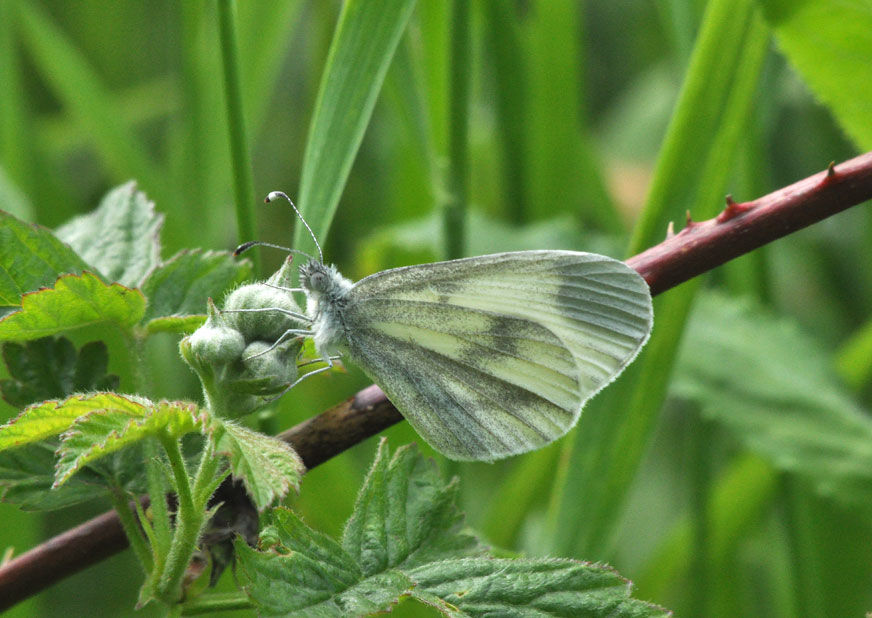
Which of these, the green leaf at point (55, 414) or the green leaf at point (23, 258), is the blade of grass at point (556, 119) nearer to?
the green leaf at point (23, 258)

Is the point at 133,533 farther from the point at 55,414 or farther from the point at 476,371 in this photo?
the point at 476,371

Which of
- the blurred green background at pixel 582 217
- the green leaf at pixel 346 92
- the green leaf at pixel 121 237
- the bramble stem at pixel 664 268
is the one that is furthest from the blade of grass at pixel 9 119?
the bramble stem at pixel 664 268

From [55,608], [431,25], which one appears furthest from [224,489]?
[55,608]

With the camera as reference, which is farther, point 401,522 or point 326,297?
point 326,297

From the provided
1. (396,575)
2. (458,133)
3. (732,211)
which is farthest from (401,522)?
(458,133)

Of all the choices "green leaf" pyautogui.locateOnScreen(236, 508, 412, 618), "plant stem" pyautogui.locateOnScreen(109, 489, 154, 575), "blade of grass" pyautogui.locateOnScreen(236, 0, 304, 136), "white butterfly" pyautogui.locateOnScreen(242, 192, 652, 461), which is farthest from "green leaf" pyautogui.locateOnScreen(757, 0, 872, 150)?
"blade of grass" pyautogui.locateOnScreen(236, 0, 304, 136)

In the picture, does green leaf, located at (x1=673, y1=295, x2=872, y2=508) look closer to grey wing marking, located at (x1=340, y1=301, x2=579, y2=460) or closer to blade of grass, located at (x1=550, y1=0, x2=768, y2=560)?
blade of grass, located at (x1=550, y1=0, x2=768, y2=560)

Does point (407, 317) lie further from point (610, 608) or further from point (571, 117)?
point (571, 117)
